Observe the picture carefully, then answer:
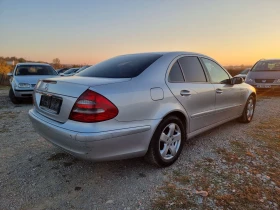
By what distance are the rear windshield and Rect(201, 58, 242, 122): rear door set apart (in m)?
1.18

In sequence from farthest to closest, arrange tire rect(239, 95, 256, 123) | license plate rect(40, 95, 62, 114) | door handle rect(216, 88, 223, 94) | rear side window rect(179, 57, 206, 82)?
tire rect(239, 95, 256, 123) < door handle rect(216, 88, 223, 94) < rear side window rect(179, 57, 206, 82) < license plate rect(40, 95, 62, 114)

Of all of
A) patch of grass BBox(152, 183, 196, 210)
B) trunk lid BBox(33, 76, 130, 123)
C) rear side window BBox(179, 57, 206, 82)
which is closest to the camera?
patch of grass BBox(152, 183, 196, 210)

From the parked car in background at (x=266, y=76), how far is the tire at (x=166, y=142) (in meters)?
8.19

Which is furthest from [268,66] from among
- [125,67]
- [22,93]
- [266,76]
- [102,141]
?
[22,93]

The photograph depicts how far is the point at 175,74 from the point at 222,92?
4.32ft

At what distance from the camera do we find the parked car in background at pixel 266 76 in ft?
30.6

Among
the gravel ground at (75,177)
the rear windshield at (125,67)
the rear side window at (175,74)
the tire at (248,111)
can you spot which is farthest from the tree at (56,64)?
the rear side window at (175,74)

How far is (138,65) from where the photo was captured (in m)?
2.82

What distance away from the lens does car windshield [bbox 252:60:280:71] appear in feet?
32.3

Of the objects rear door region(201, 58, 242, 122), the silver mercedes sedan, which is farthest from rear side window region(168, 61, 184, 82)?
rear door region(201, 58, 242, 122)

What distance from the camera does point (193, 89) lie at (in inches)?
123

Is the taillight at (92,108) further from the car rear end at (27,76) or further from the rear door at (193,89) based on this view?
the car rear end at (27,76)

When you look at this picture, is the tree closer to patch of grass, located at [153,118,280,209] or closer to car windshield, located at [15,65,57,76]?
car windshield, located at [15,65,57,76]

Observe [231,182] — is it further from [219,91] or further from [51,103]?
[51,103]
